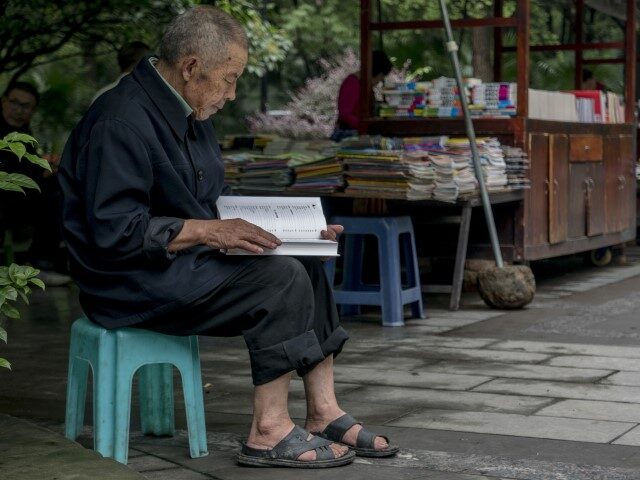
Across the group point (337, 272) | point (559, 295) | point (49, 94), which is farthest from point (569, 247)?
point (49, 94)

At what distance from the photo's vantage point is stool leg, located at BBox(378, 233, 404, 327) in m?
7.62

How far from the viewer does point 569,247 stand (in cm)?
1007

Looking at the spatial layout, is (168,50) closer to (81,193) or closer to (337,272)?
(81,193)

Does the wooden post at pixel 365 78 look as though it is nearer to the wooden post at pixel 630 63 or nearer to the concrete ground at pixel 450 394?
the concrete ground at pixel 450 394

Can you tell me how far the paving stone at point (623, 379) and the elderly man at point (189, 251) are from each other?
1766 mm

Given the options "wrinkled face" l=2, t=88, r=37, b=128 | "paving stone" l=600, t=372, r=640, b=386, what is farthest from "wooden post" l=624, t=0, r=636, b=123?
"paving stone" l=600, t=372, r=640, b=386

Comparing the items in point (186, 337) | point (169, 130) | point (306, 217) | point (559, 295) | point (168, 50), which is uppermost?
point (168, 50)

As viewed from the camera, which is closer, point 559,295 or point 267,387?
point 267,387

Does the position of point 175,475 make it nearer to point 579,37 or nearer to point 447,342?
point 447,342

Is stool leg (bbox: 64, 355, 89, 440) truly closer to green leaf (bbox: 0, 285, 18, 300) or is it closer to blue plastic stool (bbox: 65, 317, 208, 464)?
blue plastic stool (bbox: 65, 317, 208, 464)

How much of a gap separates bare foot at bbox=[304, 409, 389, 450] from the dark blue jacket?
618 mm

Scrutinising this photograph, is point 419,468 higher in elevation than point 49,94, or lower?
lower

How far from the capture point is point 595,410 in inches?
199

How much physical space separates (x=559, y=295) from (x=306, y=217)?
5206 mm
